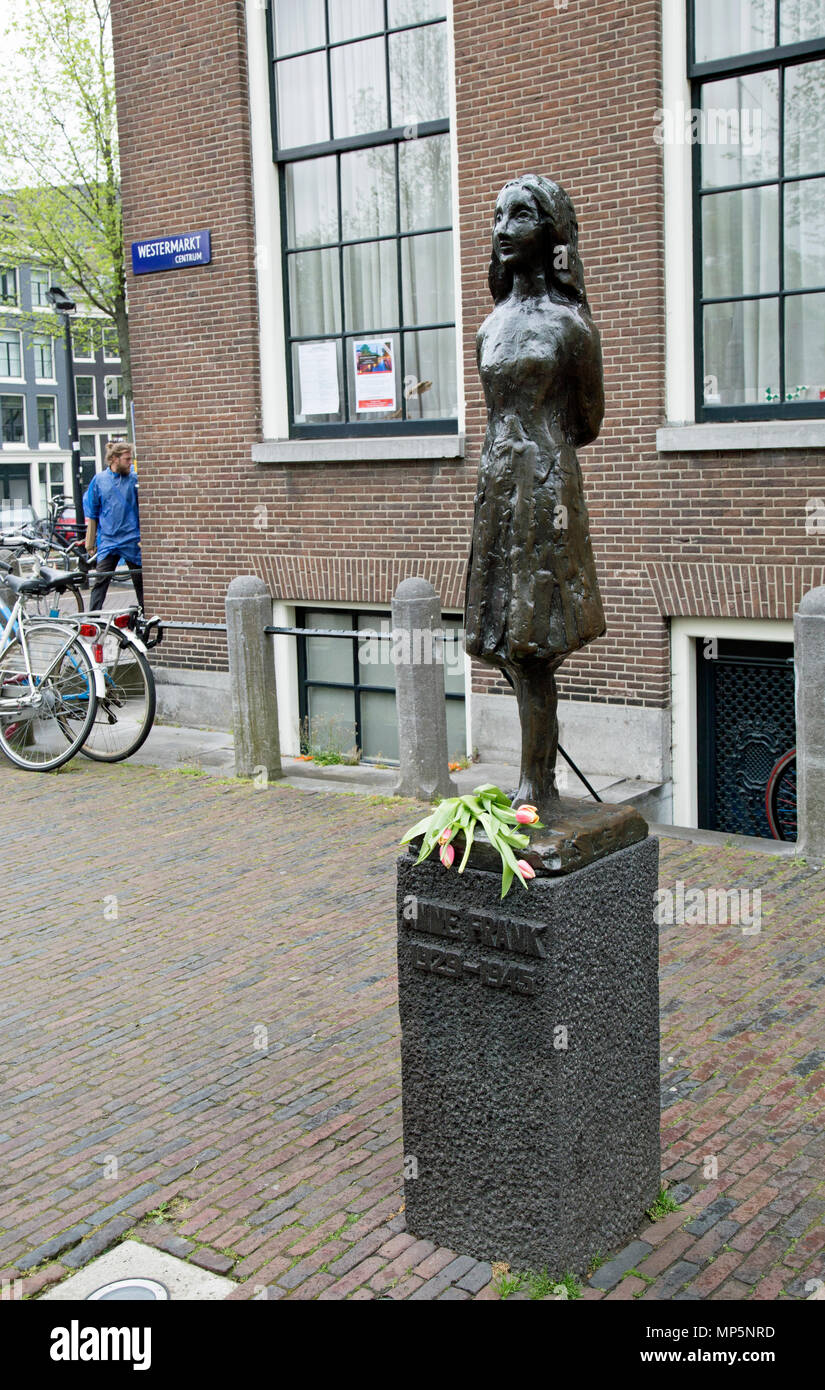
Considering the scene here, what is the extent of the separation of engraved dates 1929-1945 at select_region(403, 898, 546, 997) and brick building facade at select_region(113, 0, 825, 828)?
17.0 feet

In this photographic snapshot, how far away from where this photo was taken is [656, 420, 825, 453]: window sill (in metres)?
8.23

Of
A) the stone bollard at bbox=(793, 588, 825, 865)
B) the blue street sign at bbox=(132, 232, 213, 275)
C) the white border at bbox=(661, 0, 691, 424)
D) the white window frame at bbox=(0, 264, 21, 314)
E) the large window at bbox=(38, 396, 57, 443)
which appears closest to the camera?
the stone bollard at bbox=(793, 588, 825, 865)

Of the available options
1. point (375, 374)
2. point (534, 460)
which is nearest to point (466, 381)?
point (375, 374)

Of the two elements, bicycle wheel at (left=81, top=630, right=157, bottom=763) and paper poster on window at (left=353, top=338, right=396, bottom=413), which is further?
paper poster on window at (left=353, top=338, right=396, bottom=413)

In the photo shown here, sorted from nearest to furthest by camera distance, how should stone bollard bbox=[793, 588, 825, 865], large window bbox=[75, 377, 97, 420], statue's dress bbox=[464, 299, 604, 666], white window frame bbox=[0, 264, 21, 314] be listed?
statue's dress bbox=[464, 299, 604, 666], stone bollard bbox=[793, 588, 825, 865], white window frame bbox=[0, 264, 21, 314], large window bbox=[75, 377, 97, 420]

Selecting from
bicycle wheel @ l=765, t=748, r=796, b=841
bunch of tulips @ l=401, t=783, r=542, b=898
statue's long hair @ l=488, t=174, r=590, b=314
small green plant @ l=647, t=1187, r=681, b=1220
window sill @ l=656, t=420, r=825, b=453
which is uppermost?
statue's long hair @ l=488, t=174, r=590, b=314

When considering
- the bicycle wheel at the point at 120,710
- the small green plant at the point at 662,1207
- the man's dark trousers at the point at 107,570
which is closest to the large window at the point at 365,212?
the bicycle wheel at the point at 120,710

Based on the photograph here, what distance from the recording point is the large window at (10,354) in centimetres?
5147

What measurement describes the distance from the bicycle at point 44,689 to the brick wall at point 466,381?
184 centimetres

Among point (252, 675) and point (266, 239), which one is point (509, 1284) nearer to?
point (252, 675)

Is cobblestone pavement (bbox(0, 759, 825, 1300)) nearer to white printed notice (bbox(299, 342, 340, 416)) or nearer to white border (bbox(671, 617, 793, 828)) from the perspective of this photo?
white border (bbox(671, 617, 793, 828))

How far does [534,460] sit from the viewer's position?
3914mm

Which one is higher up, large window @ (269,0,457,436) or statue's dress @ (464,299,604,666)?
large window @ (269,0,457,436)

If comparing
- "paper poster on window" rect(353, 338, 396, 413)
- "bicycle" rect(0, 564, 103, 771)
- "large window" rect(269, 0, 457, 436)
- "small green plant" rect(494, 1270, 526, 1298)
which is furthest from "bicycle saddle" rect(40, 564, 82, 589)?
"small green plant" rect(494, 1270, 526, 1298)
